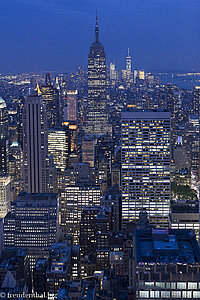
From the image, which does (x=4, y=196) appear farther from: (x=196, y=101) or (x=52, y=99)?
(x=196, y=101)

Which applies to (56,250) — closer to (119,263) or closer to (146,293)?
(119,263)

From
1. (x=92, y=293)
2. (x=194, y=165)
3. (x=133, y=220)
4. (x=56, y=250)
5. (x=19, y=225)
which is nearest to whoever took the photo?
(x=92, y=293)

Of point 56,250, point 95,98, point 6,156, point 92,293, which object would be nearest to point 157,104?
point 95,98

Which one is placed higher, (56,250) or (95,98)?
(95,98)

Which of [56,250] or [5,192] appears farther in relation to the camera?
[5,192]

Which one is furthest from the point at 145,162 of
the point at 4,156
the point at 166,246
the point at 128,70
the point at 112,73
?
the point at 112,73

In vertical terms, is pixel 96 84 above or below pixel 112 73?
below

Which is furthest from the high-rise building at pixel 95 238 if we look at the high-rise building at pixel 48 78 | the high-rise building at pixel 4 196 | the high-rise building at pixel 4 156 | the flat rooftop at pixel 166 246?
the high-rise building at pixel 48 78
